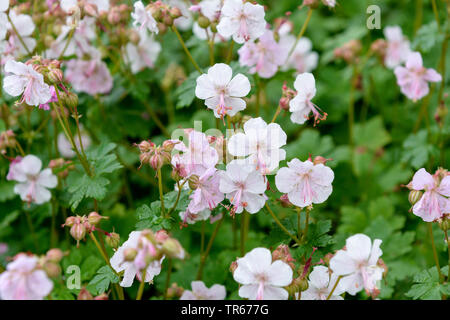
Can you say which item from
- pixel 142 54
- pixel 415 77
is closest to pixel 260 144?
pixel 415 77

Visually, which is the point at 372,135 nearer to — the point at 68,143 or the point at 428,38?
the point at 428,38

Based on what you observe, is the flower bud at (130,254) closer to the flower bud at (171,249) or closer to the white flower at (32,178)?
the flower bud at (171,249)

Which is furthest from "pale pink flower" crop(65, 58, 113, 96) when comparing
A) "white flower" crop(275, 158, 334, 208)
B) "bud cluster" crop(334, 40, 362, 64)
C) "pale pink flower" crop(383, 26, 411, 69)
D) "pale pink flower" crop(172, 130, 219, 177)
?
"pale pink flower" crop(383, 26, 411, 69)

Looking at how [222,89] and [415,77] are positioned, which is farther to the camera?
[415,77]

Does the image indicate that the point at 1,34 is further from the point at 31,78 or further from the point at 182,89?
the point at 182,89

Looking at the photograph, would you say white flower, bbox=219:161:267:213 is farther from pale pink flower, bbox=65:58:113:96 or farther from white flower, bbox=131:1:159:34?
Result: pale pink flower, bbox=65:58:113:96
